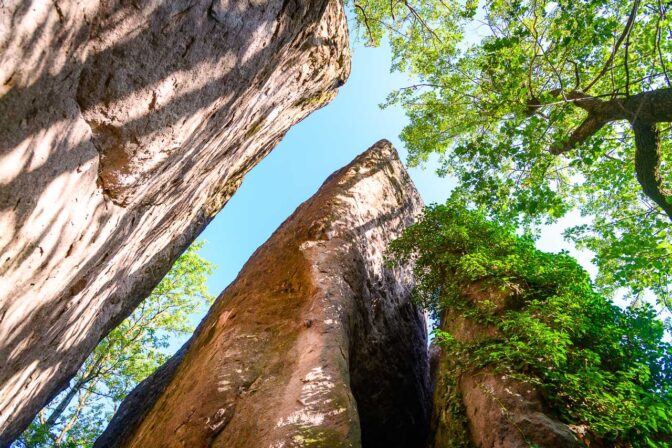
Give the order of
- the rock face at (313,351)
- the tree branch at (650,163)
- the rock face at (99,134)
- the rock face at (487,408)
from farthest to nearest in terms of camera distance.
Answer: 1. the tree branch at (650,163)
2. the rock face at (313,351)
3. the rock face at (487,408)
4. the rock face at (99,134)

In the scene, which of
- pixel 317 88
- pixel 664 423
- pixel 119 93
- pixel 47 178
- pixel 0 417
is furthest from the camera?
pixel 317 88

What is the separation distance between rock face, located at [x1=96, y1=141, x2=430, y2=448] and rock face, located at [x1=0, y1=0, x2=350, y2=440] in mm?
1823

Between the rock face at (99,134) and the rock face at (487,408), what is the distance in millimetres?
4728

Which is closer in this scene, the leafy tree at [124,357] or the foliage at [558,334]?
the foliage at [558,334]

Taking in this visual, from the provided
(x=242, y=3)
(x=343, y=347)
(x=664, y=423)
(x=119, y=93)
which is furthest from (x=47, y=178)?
(x=664, y=423)

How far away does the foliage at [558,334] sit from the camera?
354 cm

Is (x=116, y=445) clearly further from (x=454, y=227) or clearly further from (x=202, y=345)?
(x=454, y=227)

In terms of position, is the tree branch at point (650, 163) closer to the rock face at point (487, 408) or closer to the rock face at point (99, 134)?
Result: the rock face at point (487, 408)

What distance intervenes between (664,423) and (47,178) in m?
5.87

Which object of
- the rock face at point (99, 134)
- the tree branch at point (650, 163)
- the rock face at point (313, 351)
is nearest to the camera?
the rock face at point (99, 134)

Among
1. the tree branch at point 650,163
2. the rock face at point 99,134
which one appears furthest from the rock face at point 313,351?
the tree branch at point 650,163

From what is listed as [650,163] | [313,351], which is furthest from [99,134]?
[650,163]

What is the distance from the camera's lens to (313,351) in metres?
4.34

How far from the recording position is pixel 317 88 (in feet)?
29.4
